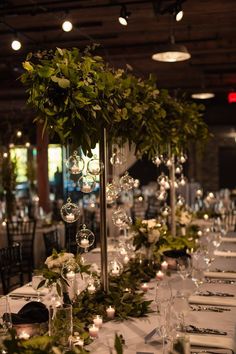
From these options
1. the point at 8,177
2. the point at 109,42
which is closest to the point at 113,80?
the point at 109,42

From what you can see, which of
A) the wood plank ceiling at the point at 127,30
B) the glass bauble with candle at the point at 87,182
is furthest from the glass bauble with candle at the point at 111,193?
the wood plank ceiling at the point at 127,30

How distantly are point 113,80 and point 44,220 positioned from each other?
580 centimetres

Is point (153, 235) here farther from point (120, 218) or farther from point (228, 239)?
point (228, 239)

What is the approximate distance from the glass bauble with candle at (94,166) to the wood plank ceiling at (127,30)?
276 centimetres

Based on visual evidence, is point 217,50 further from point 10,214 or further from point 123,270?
point 123,270

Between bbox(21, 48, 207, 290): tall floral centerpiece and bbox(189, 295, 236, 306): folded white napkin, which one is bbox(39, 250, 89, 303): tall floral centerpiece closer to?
bbox(21, 48, 207, 290): tall floral centerpiece

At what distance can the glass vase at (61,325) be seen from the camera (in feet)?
7.20

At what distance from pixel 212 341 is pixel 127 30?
4969 mm

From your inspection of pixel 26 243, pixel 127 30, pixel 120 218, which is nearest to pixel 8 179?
pixel 26 243

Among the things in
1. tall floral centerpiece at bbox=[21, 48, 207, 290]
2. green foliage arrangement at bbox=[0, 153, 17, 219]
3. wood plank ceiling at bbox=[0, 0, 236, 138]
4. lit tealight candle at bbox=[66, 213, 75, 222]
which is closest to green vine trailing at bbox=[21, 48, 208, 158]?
tall floral centerpiece at bbox=[21, 48, 207, 290]

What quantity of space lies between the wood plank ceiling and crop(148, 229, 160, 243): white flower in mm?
2413

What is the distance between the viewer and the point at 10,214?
859cm

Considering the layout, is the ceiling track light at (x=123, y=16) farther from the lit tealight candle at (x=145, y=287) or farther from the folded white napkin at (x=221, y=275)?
the lit tealight candle at (x=145, y=287)

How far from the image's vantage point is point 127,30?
663 centimetres
